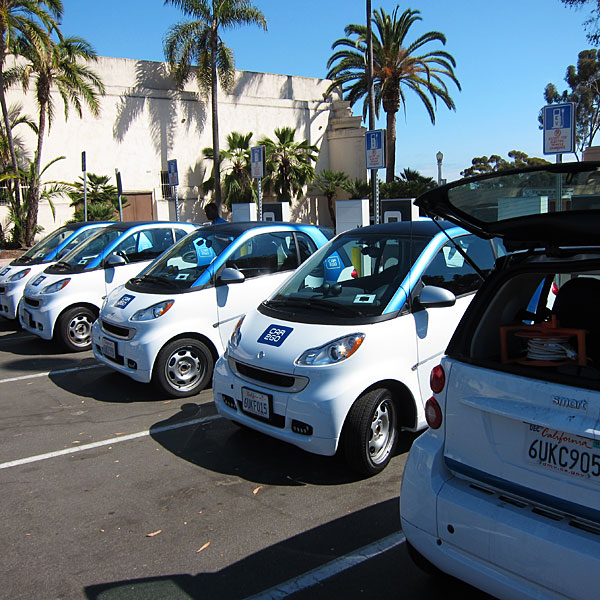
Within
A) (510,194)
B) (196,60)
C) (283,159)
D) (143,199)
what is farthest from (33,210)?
(510,194)

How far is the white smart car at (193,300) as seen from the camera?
249 inches

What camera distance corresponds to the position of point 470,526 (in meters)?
2.60

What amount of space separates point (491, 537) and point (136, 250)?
785 cm

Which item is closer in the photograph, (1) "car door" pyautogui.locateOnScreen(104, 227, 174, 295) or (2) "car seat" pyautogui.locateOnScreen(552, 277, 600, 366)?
(2) "car seat" pyautogui.locateOnScreen(552, 277, 600, 366)

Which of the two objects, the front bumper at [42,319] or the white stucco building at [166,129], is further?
the white stucco building at [166,129]

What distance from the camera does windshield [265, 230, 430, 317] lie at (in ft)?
15.8

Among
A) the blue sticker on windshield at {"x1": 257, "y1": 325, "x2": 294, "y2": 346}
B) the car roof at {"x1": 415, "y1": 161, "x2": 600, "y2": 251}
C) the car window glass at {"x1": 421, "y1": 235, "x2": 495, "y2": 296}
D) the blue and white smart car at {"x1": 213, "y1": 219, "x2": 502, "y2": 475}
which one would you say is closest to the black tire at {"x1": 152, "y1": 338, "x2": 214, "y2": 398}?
the blue and white smart car at {"x1": 213, "y1": 219, "x2": 502, "y2": 475}

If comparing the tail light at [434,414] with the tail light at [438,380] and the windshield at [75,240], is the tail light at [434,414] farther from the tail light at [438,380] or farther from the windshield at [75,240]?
the windshield at [75,240]

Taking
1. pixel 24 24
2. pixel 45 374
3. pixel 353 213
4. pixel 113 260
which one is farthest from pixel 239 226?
Answer: pixel 24 24

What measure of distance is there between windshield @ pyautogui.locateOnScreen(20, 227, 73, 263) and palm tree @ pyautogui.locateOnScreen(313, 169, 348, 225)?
22.3m

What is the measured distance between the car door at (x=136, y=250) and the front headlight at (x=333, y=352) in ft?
17.7

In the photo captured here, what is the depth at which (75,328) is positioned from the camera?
8773 mm

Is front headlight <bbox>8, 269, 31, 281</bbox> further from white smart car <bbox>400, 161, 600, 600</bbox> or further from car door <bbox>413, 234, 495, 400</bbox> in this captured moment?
white smart car <bbox>400, 161, 600, 600</bbox>

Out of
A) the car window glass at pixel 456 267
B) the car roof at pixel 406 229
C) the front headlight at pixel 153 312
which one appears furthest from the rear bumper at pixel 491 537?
the front headlight at pixel 153 312
